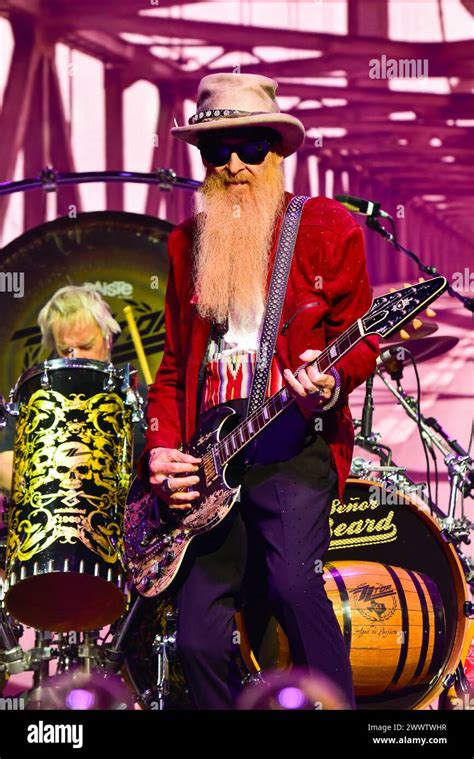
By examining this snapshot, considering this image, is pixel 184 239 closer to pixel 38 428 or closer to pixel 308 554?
pixel 38 428

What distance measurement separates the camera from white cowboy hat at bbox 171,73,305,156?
3.77 meters

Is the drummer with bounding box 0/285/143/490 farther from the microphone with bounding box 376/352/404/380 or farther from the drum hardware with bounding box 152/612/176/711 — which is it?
the drum hardware with bounding box 152/612/176/711

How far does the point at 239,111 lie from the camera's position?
151 inches

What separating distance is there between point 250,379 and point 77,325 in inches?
65.7

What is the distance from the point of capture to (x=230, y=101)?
3.86m

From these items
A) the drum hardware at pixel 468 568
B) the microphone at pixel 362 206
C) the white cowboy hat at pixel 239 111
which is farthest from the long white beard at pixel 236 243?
the drum hardware at pixel 468 568

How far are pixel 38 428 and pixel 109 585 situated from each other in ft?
2.05

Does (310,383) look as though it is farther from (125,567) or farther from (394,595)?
(394,595)

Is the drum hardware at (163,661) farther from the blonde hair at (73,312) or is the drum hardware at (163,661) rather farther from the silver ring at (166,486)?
the blonde hair at (73,312)

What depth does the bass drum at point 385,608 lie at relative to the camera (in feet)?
14.7

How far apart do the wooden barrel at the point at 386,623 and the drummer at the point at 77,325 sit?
1.42 m
